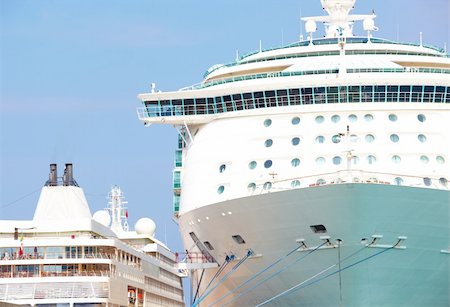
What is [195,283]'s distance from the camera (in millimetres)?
57562

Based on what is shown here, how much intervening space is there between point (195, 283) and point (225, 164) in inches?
281

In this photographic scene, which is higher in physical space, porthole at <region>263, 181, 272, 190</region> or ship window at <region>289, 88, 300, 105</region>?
ship window at <region>289, 88, 300, 105</region>

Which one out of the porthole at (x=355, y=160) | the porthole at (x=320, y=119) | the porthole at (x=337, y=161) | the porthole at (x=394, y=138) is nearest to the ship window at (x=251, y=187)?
the porthole at (x=337, y=161)

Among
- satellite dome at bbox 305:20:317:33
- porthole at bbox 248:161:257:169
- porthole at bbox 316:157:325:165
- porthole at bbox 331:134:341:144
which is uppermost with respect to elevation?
satellite dome at bbox 305:20:317:33

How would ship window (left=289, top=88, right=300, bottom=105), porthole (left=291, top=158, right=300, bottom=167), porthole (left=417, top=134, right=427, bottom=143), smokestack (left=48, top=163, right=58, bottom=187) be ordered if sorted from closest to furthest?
porthole (left=291, top=158, right=300, bottom=167)
porthole (left=417, top=134, right=427, bottom=143)
ship window (left=289, top=88, right=300, bottom=105)
smokestack (left=48, top=163, right=58, bottom=187)

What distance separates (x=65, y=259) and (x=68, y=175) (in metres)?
8.72

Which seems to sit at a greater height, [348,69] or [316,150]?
[348,69]

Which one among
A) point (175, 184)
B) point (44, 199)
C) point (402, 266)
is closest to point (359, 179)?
point (402, 266)

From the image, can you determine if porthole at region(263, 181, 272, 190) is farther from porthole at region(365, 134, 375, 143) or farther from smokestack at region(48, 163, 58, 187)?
smokestack at region(48, 163, 58, 187)

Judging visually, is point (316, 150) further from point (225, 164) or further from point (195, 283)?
point (195, 283)

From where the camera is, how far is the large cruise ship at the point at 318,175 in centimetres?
4741

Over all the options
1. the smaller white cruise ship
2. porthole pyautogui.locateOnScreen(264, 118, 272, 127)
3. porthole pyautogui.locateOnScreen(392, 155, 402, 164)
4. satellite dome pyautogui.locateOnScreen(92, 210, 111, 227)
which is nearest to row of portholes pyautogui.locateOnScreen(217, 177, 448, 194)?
porthole pyautogui.locateOnScreen(392, 155, 402, 164)

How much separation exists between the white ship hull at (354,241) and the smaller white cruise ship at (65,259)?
860 centimetres

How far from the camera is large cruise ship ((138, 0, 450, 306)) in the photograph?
4741 centimetres
